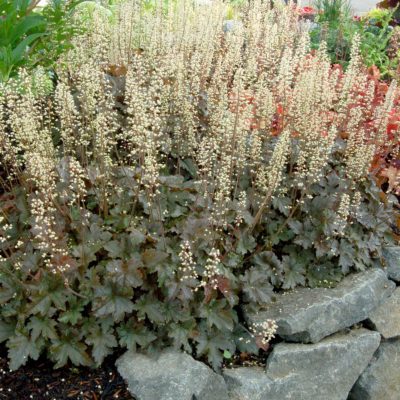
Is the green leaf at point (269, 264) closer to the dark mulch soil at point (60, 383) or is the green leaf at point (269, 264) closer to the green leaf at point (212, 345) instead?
the green leaf at point (212, 345)

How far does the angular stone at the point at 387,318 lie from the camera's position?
147 inches

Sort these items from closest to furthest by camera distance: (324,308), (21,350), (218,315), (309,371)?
(21,350) < (218,315) < (309,371) < (324,308)

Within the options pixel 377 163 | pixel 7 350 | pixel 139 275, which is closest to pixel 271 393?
pixel 139 275

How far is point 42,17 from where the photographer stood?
3.63 meters

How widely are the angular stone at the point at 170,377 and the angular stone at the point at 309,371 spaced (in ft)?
0.55

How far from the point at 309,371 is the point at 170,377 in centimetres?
92

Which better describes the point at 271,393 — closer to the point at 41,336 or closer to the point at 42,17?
the point at 41,336

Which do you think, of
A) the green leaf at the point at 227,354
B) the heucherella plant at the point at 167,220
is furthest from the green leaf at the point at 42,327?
the green leaf at the point at 227,354

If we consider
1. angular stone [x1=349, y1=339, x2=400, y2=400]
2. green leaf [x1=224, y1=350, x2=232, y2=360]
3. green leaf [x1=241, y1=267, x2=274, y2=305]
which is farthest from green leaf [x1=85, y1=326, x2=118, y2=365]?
angular stone [x1=349, y1=339, x2=400, y2=400]

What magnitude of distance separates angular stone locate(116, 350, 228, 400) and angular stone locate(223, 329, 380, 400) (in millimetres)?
169

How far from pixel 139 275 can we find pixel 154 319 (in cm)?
26

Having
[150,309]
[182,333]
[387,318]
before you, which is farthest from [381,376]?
[150,309]

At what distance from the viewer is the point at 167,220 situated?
135 inches

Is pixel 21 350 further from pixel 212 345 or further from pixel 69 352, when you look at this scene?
pixel 212 345
